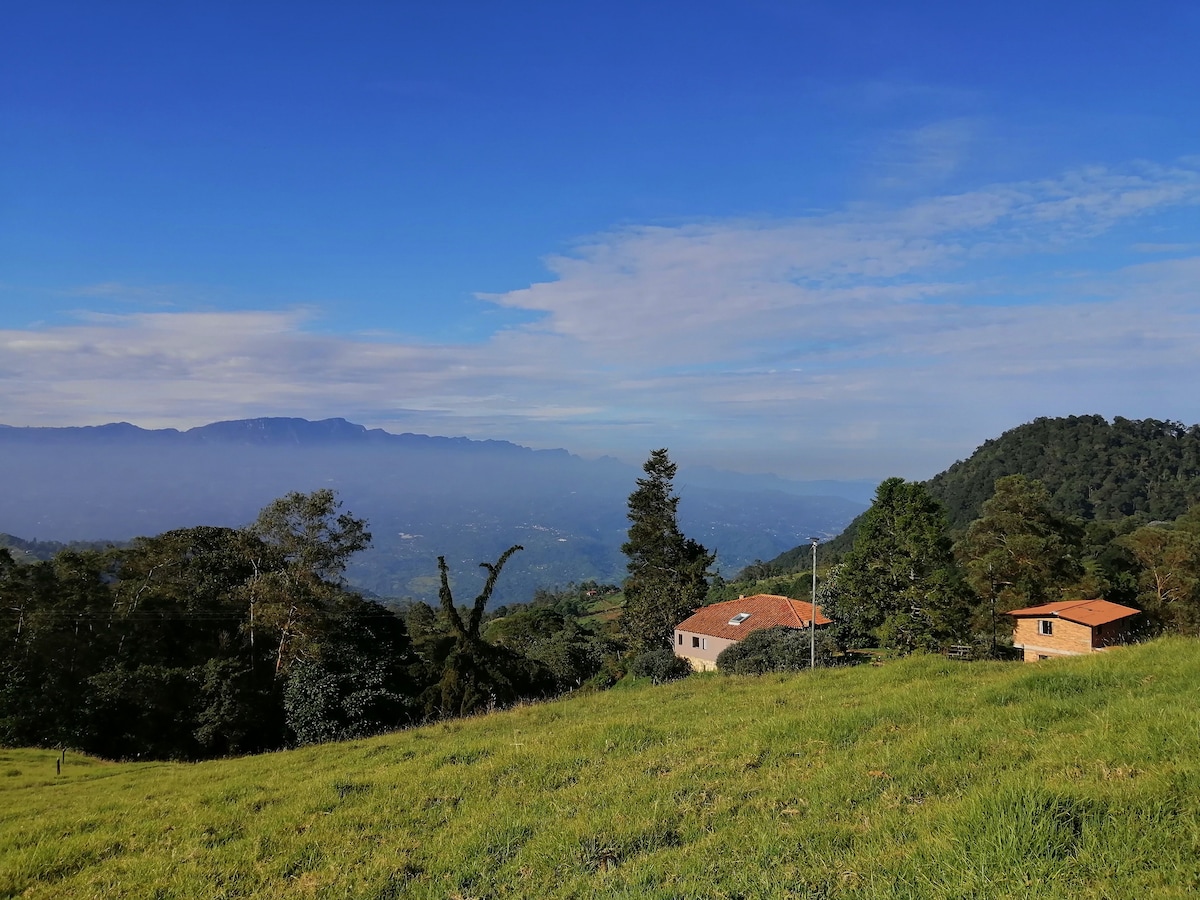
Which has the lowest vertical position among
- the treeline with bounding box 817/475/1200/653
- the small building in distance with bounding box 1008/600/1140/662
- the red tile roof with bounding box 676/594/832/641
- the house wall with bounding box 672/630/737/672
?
the house wall with bounding box 672/630/737/672

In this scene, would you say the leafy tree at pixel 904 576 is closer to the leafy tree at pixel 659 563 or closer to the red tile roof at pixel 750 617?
the red tile roof at pixel 750 617

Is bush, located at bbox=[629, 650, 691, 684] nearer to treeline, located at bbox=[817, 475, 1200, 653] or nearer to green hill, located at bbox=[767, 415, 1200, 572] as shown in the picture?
treeline, located at bbox=[817, 475, 1200, 653]

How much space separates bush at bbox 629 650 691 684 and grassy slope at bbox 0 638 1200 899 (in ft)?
98.4

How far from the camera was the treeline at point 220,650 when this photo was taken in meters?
24.9

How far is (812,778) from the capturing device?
7723 millimetres

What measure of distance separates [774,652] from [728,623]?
9.95 metres

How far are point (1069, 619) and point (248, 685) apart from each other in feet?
143

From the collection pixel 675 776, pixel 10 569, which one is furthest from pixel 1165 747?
pixel 10 569

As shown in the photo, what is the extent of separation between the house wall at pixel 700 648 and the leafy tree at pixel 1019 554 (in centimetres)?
1731

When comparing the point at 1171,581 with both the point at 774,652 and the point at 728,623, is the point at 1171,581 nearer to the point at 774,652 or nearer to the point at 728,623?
the point at 728,623

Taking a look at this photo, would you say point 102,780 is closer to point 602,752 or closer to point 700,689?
point 602,752

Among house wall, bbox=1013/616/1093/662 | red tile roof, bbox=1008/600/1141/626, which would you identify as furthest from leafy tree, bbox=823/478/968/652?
house wall, bbox=1013/616/1093/662

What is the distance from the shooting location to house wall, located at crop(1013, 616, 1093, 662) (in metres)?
37.7

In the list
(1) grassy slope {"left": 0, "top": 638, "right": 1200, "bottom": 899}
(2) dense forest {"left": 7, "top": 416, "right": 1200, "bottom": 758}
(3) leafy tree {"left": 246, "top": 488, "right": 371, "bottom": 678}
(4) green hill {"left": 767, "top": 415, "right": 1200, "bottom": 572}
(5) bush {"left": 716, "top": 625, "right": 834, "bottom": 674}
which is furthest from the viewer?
(4) green hill {"left": 767, "top": 415, "right": 1200, "bottom": 572}
